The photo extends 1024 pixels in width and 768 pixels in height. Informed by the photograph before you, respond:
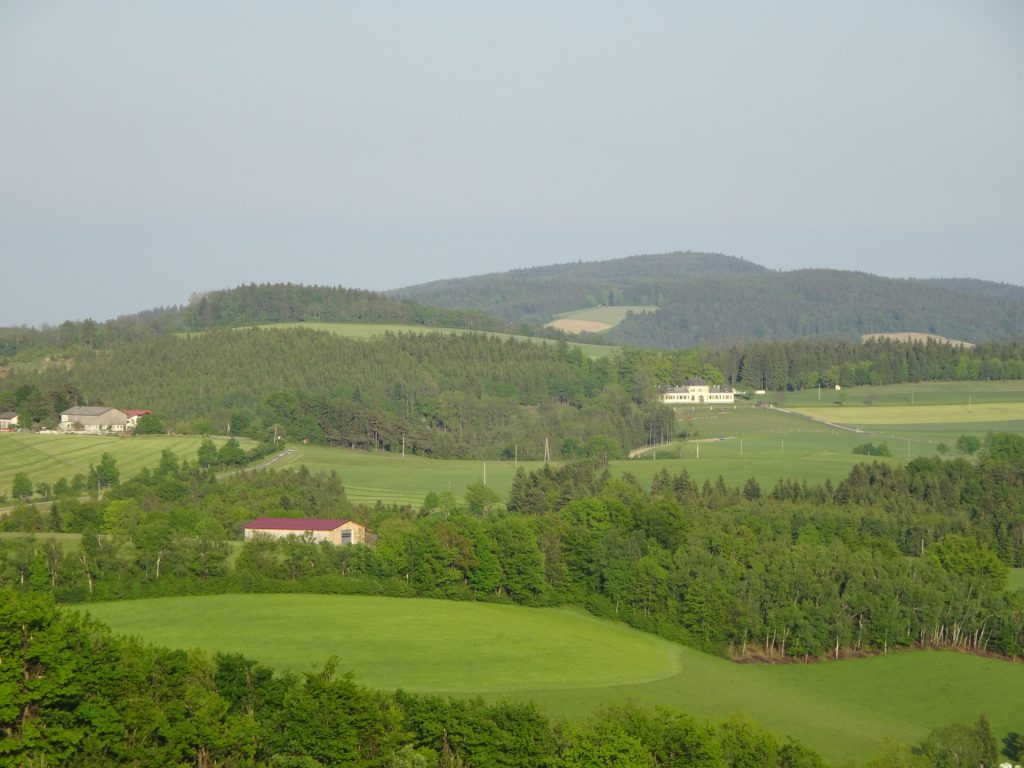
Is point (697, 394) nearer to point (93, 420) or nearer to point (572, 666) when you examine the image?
point (93, 420)

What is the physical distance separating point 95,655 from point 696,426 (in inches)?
3625

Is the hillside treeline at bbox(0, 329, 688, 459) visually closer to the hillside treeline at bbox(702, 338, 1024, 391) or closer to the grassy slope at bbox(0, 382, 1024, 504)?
the grassy slope at bbox(0, 382, 1024, 504)

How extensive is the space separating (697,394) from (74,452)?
7233cm

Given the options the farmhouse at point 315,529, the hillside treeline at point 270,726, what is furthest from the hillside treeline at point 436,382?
the hillside treeline at point 270,726

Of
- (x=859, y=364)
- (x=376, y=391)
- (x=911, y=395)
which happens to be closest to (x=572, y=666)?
(x=376, y=391)

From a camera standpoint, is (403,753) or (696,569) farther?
(696,569)

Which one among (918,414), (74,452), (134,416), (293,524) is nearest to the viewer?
(293,524)

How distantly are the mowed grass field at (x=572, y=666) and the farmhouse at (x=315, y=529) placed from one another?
1080 centimetres

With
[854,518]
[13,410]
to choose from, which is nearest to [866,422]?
[854,518]

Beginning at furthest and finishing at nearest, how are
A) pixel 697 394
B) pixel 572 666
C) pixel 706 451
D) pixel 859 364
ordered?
pixel 859 364, pixel 697 394, pixel 706 451, pixel 572 666

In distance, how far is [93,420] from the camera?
120m

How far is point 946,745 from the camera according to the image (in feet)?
140

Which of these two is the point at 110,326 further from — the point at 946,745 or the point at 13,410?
the point at 946,745

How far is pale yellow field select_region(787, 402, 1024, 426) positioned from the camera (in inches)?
4882
